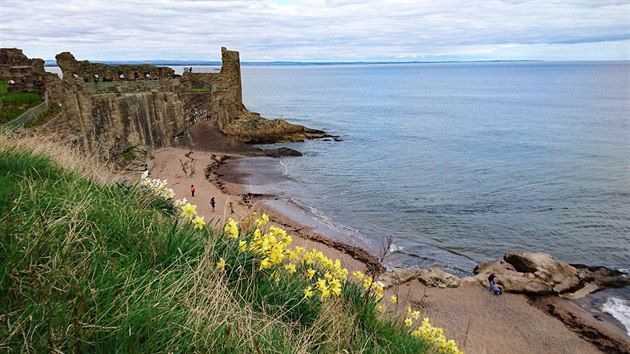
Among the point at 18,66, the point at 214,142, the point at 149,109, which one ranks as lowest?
the point at 214,142

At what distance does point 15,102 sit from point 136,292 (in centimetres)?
2296

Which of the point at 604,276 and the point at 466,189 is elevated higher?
the point at 466,189

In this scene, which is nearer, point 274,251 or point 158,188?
point 274,251

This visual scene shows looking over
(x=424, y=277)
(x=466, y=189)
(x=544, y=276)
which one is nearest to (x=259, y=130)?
(x=466, y=189)

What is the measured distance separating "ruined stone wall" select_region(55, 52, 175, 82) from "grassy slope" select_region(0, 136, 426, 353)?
1399 inches

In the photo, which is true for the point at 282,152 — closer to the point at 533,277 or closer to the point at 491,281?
the point at 491,281

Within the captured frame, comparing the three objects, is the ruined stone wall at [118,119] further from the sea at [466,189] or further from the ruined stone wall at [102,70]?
the sea at [466,189]

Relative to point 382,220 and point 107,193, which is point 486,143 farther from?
point 107,193

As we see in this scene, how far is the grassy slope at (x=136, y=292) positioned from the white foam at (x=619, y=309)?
1682cm

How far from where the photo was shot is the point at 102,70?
3828 centimetres

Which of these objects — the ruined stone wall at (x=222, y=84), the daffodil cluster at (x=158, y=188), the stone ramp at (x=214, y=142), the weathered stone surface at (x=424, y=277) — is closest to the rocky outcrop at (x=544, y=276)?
the weathered stone surface at (x=424, y=277)

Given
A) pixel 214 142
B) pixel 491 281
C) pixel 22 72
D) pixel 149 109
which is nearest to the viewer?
pixel 491 281

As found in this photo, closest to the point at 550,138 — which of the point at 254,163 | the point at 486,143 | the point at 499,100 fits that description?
the point at 486,143

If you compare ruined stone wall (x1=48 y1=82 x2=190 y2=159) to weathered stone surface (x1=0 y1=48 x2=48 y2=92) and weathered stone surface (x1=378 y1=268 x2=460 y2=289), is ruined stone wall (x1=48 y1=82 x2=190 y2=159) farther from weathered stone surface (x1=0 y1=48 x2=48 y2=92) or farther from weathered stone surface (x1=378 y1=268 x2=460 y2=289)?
weathered stone surface (x1=378 y1=268 x2=460 y2=289)
